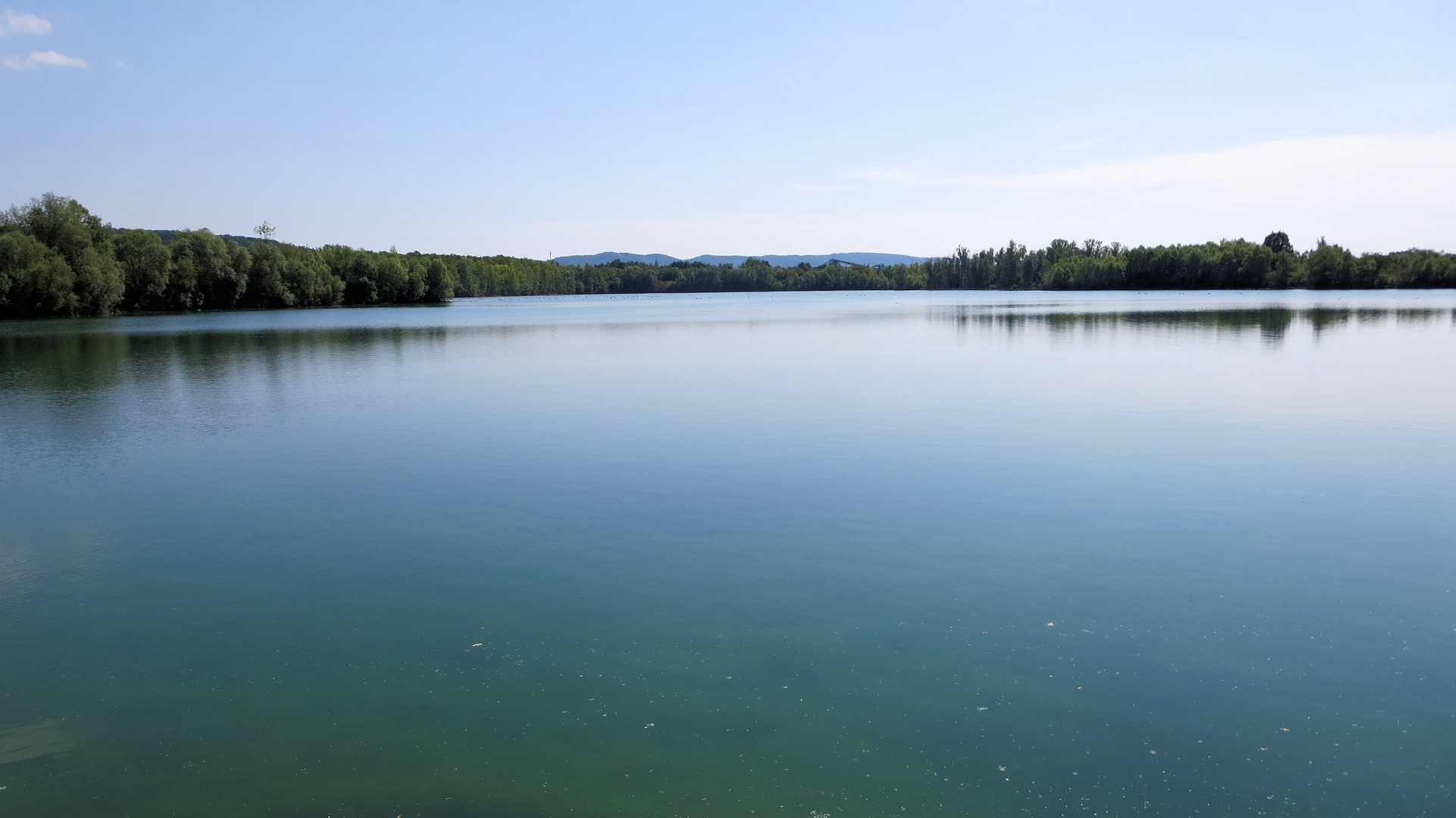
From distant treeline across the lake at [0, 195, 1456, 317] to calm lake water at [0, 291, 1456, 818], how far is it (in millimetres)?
61241

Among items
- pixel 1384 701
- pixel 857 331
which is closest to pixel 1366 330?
pixel 857 331

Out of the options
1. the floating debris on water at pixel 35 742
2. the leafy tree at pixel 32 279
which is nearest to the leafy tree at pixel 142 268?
the leafy tree at pixel 32 279

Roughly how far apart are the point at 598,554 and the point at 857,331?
3515 cm

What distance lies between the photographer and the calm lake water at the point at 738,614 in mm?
4746

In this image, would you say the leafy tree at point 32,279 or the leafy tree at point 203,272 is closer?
the leafy tree at point 32,279

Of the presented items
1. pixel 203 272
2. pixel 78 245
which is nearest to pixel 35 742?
pixel 78 245

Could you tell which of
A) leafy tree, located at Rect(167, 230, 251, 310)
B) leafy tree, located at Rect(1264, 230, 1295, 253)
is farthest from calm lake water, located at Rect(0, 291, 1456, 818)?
leafy tree, located at Rect(1264, 230, 1295, 253)

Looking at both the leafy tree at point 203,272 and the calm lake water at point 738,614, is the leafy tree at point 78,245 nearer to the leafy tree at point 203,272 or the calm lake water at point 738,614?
the leafy tree at point 203,272

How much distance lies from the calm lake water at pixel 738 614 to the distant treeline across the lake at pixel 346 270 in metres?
61.2

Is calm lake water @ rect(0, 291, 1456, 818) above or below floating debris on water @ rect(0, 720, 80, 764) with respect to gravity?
above

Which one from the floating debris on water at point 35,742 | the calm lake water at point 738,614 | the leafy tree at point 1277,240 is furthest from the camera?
the leafy tree at point 1277,240

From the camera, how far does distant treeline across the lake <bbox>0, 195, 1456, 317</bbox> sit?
65.5 m

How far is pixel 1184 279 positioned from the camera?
128 meters

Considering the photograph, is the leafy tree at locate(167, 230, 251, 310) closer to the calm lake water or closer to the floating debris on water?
the calm lake water
